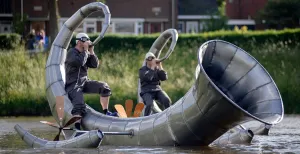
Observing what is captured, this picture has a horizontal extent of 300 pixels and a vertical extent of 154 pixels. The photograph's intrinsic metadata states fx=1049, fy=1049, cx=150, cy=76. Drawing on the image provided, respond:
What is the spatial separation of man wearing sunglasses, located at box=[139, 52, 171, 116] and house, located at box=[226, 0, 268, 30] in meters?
49.8

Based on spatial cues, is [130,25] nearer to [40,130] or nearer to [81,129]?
[40,130]

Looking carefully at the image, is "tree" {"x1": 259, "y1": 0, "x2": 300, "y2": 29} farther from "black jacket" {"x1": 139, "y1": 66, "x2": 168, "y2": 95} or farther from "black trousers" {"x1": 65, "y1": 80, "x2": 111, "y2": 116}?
"black trousers" {"x1": 65, "y1": 80, "x2": 111, "y2": 116}

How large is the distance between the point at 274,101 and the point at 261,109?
0.92 ft

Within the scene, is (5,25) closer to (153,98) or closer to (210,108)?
(153,98)

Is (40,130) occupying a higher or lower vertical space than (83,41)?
lower

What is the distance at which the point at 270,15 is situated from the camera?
222 feet

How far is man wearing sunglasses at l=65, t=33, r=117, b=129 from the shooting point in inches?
811

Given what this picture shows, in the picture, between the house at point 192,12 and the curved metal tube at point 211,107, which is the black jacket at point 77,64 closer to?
the curved metal tube at point 211,107

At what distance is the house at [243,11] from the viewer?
73.8m

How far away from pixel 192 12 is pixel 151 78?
55.8 m

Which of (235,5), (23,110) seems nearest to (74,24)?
(23,110)

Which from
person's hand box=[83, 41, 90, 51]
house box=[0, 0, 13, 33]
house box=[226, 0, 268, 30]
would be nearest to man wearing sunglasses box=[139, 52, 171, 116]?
person's hand box=[83, 41, 90, 51]

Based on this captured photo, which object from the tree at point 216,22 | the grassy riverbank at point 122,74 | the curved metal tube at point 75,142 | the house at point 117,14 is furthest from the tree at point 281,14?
the curved metal tube at point 75,142

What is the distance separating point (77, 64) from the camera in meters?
20.6
